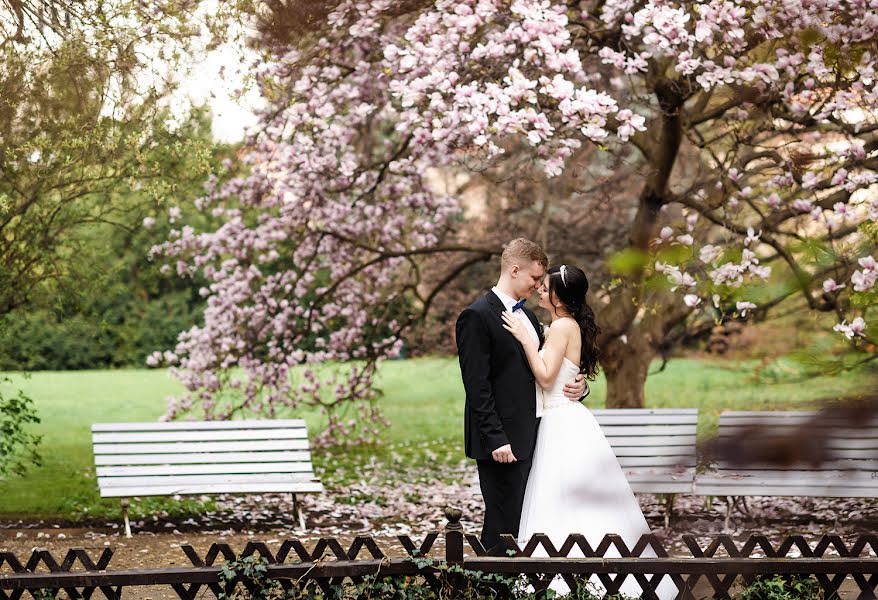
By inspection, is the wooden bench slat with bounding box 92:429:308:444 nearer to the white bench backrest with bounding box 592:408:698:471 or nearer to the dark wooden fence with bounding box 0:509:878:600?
the white bench backrest with bounding box 592:408:698:471

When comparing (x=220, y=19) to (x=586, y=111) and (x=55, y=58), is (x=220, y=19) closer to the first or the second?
(x=55, y=58)

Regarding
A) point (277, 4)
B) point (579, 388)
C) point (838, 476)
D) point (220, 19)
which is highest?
point (220, 19)

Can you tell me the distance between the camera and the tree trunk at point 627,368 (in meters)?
8.50

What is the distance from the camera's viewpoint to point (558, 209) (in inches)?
583

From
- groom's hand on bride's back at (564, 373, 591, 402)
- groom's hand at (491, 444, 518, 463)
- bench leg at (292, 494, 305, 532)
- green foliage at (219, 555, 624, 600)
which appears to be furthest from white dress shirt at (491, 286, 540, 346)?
bench leg at (292, 494, 305, 532)

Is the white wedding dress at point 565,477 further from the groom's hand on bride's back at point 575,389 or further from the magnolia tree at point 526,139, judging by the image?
the magnolia tree at point 526,139

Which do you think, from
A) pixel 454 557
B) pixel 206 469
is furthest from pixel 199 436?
pixel 454 557

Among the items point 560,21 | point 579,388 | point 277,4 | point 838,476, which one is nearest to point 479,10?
point 560,21

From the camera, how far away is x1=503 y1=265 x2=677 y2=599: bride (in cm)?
451

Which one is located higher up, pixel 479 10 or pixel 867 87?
pixel 479 10

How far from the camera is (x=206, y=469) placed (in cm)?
705

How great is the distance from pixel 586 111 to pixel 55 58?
115 inches

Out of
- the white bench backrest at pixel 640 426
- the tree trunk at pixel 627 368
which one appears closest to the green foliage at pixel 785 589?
the white bench backrest at pixel 640 426

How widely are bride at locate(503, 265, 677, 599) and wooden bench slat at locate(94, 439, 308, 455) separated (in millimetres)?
2920
